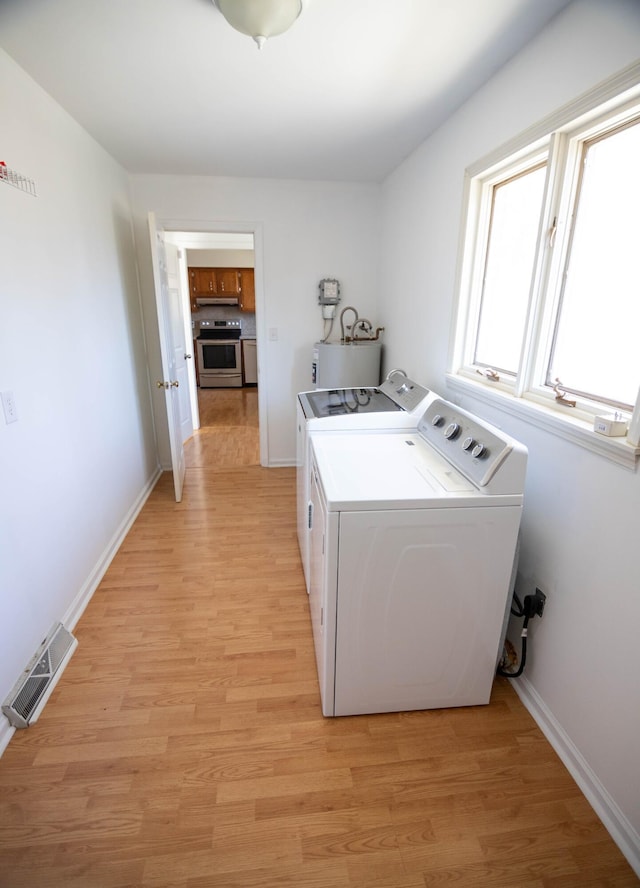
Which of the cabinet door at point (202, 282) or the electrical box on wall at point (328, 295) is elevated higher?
the cabinet door at point (202, 282)

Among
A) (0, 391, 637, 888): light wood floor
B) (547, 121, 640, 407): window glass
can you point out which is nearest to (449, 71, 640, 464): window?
(547, 121, 640, 407): window glass

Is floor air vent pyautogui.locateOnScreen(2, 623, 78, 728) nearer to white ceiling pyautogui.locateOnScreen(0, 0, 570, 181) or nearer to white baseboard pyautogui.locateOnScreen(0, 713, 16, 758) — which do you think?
white baseboard pyautogui.locateOnScreen(0, 713, 16, 758)

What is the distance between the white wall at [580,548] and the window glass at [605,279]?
205 mm

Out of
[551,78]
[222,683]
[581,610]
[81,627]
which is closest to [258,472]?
[81,627]

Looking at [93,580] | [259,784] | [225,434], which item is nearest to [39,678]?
[93,580]

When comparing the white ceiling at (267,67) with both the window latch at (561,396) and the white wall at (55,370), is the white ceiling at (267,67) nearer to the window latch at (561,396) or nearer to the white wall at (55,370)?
the white wall at (55,370)

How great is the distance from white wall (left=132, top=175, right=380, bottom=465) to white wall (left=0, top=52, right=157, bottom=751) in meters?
0.44

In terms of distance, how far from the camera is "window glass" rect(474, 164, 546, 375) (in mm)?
1650

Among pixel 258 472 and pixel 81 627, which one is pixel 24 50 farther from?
pixel 258 472

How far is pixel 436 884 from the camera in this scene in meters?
1.05

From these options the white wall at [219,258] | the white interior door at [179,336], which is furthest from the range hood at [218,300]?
the white interior door at [179,336]

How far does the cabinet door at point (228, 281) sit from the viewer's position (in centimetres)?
675

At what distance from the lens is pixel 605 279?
51.5 inches

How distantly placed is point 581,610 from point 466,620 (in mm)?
347
